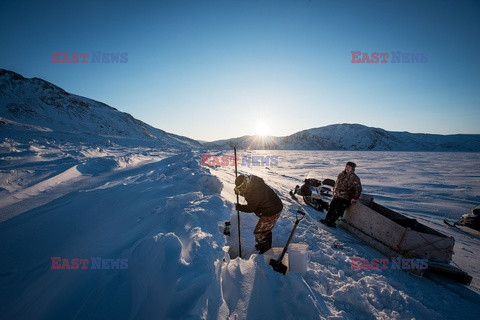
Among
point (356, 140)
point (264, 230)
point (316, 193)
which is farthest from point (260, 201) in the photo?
point (356, 140)

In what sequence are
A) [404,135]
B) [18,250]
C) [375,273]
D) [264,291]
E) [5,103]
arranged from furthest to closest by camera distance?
[404,135]
[5,103]
[375,273]
[18,250]
[264,291]

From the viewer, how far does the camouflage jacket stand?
209 inches

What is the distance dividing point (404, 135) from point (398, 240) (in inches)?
9297

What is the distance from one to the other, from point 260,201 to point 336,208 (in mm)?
3274

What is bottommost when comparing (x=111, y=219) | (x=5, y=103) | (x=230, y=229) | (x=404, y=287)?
(x=404, y=287)

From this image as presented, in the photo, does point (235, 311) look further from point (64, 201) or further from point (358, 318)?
point (64, 201)

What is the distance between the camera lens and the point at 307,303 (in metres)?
2.36

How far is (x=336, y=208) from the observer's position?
18.8ft

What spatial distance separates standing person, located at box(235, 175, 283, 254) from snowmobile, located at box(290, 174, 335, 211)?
4073 millimetres

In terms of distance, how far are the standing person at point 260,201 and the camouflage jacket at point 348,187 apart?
106 inches

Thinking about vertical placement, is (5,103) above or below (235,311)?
above

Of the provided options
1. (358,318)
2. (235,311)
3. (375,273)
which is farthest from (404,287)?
(235,311)

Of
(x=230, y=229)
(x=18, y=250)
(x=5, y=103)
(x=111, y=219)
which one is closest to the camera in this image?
(x=18, y=250)

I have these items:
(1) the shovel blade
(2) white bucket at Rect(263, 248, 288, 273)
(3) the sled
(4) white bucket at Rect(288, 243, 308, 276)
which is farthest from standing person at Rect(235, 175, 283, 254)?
(3) the sled
